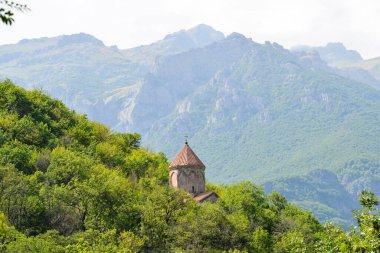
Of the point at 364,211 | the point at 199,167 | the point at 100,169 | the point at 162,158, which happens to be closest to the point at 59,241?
the point at 100,169

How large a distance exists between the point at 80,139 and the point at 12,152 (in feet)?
53.3

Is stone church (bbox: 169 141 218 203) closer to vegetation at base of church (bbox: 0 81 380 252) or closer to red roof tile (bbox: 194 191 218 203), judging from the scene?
red roof tile (bbox: 194 191 218 203)

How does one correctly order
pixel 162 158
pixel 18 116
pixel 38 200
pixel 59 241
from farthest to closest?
pixel 162 158
pixel 18 116
pixel 38 200
pixel 59 241

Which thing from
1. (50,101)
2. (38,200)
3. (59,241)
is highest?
(50,101)

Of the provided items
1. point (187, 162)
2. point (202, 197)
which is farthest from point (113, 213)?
point (187, 162)

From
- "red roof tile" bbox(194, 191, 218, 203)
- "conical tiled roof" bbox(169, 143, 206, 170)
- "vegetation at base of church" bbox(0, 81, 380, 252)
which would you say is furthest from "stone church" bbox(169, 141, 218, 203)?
"vegetation at base of church" bbox(0, 81, 380, 252)

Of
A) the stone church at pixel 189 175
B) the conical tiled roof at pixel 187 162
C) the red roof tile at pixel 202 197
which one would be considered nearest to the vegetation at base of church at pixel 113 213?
the stone church at pixel 189 175

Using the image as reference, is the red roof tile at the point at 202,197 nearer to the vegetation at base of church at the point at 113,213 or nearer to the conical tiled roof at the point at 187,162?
the vegetation at base of church at the point at 113,213

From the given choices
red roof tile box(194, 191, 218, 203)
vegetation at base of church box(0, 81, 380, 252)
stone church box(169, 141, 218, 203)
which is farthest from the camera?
stone church box(169, 141, 218, 203)

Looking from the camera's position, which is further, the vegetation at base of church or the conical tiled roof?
the conical tiled roof

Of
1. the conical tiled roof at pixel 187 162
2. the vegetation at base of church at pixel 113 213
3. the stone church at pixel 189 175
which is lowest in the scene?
the vegetation at base of church at pixel 113 213

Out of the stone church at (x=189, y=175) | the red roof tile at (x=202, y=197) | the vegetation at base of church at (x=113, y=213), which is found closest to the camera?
the vegetation at base of church at (x=113, y=213)

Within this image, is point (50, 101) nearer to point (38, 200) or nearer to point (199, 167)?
point (199, 167)

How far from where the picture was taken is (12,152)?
63125mm
